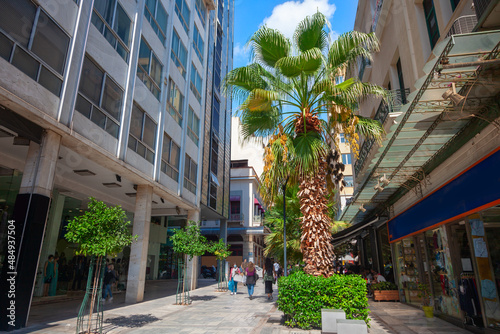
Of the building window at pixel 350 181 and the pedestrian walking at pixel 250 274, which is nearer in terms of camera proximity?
the pedestrian walking at pixel 250 274

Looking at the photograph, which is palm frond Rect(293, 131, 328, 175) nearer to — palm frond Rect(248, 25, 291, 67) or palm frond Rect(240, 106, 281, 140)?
palm frond Rect(240, 106, 281, 140)

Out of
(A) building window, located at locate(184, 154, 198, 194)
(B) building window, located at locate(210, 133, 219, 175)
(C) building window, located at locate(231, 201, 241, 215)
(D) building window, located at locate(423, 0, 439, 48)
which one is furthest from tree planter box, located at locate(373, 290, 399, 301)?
(C) building window, located at locate(231, 201, 241, 215)

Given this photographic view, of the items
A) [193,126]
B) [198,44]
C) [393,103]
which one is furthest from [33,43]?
[198,44]

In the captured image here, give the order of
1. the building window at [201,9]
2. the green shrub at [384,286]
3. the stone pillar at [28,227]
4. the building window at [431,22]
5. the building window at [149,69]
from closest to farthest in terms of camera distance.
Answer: the stone pillar at [28,227], the building window at [431,22], the green shrub at [384,286], the building window at [149,69], the building window at [201,9]

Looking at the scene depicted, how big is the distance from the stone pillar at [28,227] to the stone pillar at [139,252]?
615 cm

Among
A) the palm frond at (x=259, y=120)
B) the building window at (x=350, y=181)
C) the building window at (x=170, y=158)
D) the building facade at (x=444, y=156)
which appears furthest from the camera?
the building window at (x=350, y=181)

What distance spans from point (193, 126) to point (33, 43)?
13.8m

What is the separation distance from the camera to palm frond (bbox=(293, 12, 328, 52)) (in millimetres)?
9656

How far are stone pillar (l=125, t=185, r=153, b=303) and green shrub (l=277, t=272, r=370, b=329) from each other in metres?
7.95

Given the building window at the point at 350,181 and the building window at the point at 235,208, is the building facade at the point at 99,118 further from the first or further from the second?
the building window at the point at 350,181

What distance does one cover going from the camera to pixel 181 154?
19109mm

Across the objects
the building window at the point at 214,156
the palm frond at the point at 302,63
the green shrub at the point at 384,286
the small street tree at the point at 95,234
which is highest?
the building window at the point at 214,156

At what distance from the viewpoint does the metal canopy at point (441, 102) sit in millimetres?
5019

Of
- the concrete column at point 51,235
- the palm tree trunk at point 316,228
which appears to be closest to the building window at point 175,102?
the concrete column at point 51,235
